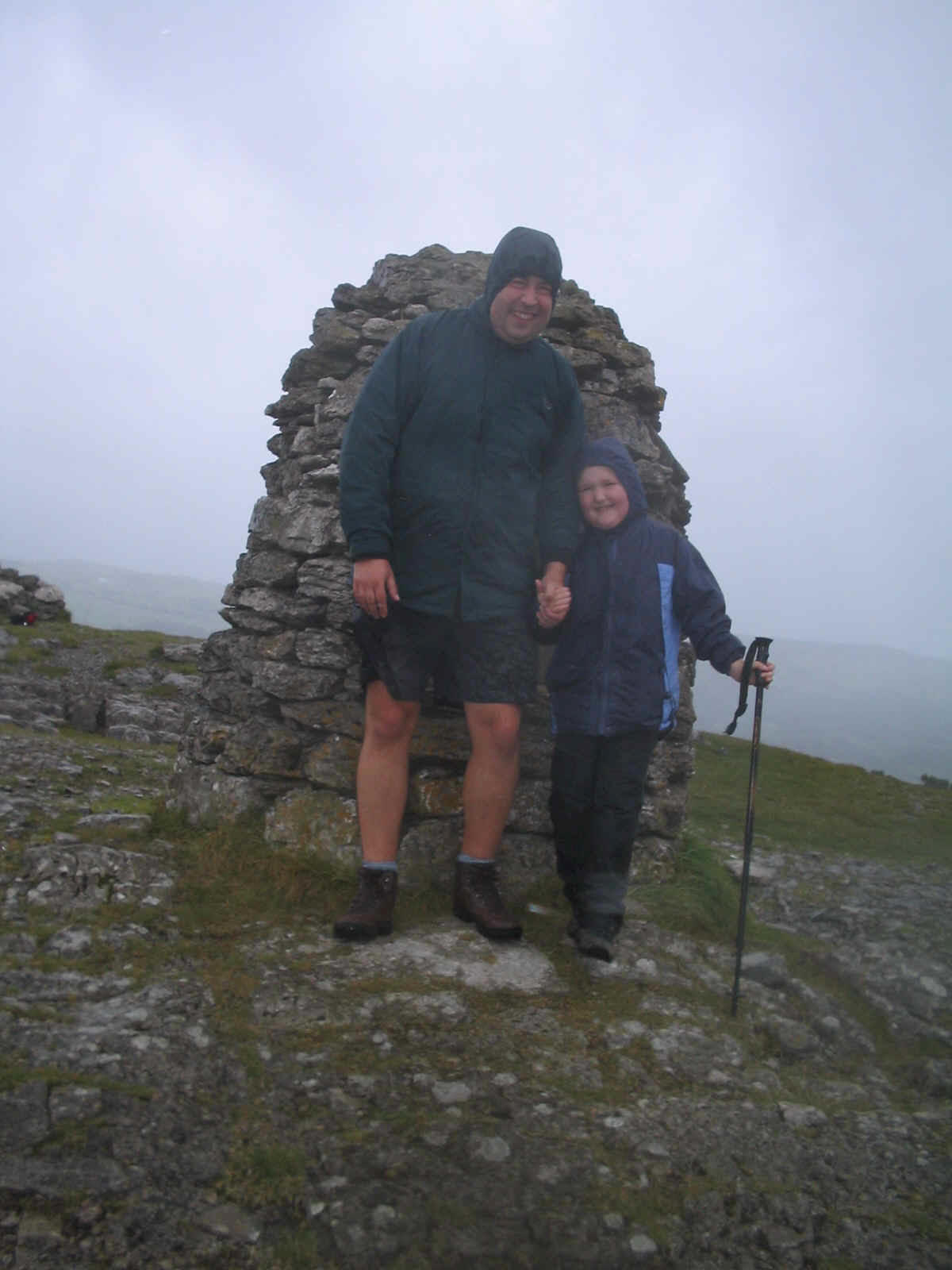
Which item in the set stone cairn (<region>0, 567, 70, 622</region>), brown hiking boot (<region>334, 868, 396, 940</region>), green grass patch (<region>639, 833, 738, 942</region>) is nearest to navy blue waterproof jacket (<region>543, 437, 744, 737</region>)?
green grass patch (<region>639, 833, 738, 942</region>)

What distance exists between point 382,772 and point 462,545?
4.11 feet

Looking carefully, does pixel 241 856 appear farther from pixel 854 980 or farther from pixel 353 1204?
pixel 854 980

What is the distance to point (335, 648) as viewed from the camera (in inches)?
222

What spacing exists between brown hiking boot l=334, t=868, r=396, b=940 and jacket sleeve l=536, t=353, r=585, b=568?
1897 mm

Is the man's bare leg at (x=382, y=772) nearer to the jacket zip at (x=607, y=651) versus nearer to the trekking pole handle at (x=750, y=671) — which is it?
the jacket zip at (x=607, y=651)

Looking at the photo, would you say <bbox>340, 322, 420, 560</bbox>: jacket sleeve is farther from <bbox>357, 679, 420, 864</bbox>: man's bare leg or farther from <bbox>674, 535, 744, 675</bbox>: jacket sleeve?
<bbox>674, 535, 744, 675</bbox>: jacket sleeve

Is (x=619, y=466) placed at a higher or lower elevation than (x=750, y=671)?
higher

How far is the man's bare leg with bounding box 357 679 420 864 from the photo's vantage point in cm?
467

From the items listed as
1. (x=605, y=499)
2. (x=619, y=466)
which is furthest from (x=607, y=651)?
(x=619, y=466)

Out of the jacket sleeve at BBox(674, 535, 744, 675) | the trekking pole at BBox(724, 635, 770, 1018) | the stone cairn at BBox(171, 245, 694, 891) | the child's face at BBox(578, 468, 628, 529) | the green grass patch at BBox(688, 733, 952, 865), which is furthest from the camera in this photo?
the green grass patch at BBox(688, 733, 952, 865)

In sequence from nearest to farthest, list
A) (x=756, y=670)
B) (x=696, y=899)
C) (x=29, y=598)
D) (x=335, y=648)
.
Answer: (x=756, y=670) < (x=696, y=899) < (x=335, y=648) < (x=29, y=598)

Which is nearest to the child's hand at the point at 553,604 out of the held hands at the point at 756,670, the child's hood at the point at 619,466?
the child's hood at the point at 619,466

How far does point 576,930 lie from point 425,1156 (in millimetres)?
2040

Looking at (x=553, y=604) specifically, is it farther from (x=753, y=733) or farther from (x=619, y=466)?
(x=753, y=733)
